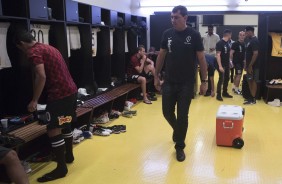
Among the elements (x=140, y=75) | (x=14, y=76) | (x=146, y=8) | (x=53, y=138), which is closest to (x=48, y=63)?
(x=53, y=138)

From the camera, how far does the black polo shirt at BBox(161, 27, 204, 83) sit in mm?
3186

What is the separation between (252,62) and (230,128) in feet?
10.2

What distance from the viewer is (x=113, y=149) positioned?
3.72m

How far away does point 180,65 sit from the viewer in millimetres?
3234

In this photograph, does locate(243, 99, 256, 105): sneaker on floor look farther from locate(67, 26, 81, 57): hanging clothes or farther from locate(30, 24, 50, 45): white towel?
locate(30, 24, 50, 45): white towel

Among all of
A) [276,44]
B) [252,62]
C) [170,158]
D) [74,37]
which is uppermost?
[74,37]

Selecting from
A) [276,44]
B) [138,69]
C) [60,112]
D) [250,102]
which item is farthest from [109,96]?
[276,44]

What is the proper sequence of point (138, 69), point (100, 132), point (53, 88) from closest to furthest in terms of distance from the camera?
point (53, 88) → point (100, 132) → point (138, 69)

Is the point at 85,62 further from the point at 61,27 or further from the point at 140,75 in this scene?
the point at 140,75

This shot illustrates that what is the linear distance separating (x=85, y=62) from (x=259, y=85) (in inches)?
145

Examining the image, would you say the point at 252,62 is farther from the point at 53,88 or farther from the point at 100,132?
the point at 53,88

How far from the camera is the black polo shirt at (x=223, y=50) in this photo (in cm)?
636

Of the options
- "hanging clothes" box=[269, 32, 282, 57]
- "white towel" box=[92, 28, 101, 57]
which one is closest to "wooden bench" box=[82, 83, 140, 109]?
"white towel" box=[92, 28, 101, 57]

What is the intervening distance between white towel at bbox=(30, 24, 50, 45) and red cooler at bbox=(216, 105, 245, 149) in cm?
231
